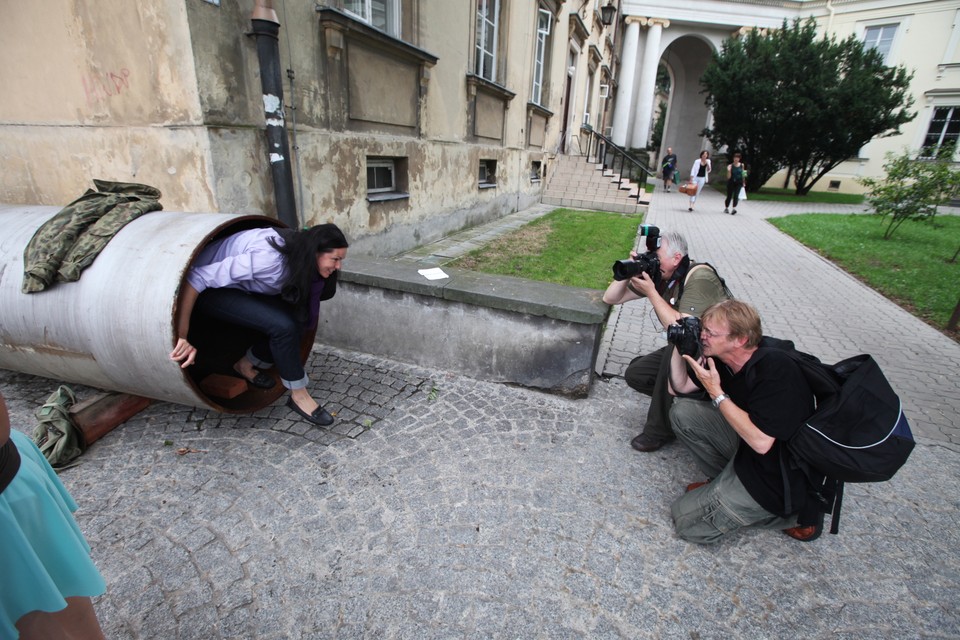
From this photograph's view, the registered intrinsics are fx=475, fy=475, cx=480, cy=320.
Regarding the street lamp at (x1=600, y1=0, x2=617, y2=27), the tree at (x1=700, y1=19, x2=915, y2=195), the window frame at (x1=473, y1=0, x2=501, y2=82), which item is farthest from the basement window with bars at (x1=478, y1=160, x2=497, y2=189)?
the tree at (x1=700, y1=19, x2=915, y2=195)

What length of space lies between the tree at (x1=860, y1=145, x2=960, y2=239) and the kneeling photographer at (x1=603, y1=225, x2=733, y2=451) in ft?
36.2

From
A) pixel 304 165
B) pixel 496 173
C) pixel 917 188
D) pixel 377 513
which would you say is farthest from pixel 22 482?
pixel 917 188

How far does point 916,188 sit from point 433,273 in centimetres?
1200

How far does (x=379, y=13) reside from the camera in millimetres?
6117

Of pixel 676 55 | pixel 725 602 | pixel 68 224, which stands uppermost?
pixel 676 55

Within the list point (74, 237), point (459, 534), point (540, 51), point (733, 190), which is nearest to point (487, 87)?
point (540, 51)

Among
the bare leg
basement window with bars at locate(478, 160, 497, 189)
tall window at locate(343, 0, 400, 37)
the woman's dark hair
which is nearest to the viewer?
the bare leg

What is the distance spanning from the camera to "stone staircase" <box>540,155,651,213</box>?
46.1ft

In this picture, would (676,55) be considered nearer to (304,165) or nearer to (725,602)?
(304,165)

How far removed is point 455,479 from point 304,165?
3.69 m

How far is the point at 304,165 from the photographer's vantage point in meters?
4.87

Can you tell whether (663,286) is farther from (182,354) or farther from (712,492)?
(182,354)

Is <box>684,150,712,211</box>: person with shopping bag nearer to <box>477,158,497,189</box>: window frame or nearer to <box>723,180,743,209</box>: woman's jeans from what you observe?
<box>723,180,743,209</box>: woman's jeans

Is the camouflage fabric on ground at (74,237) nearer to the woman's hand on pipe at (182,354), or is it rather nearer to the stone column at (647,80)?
the woman's hand on pipe at (182,354)
